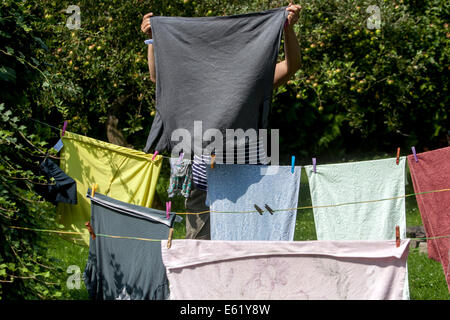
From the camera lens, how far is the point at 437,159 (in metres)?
3.60

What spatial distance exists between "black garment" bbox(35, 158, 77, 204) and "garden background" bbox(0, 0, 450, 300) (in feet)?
0.33

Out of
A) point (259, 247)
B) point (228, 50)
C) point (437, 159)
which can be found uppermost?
point (228, 50)

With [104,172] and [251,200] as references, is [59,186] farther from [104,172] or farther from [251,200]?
[251,200]

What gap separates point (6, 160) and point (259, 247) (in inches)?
52.8

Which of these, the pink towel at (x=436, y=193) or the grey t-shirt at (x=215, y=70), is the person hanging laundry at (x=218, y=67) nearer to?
the grey t-shirt at (x=215, y=70)

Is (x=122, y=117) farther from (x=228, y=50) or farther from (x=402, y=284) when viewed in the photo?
(x=402, y=284)

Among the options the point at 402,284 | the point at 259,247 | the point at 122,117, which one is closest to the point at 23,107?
the point at 259,247

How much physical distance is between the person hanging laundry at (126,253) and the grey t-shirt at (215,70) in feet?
1.52

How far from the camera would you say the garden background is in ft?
9.85

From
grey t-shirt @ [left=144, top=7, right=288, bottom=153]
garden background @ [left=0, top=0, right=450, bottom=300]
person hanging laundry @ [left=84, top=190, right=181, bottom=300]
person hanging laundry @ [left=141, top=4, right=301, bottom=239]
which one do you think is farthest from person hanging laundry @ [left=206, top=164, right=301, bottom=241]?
garden background @ [left=0, top=0, right=450, bottom=300]

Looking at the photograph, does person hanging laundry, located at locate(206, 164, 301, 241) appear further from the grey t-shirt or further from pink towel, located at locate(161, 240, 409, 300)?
pink towel, located at locate(161, 240, 409, 300)

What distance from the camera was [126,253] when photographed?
126 inches

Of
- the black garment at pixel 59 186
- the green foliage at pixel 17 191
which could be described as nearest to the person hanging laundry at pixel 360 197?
the black garment at pixel 59 186

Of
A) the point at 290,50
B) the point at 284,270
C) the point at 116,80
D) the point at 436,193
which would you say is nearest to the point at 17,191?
the point at 284,270
